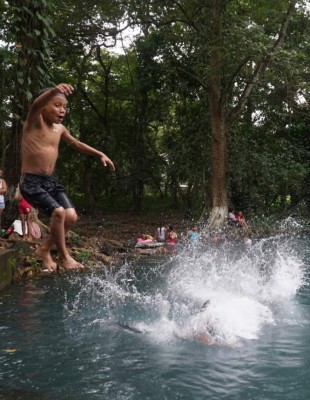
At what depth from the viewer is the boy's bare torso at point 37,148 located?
4.43 meters

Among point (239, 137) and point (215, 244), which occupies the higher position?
point (239, 137)

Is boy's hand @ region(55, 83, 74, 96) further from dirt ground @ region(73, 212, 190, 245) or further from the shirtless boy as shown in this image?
dirt ground @ region(73, 212, 190, 245)

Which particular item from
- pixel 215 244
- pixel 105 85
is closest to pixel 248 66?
pixel 215 244

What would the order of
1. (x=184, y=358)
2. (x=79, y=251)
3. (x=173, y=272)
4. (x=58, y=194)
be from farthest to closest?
(x=79, y=251) < (x=173, y=272) < (x=184, y=358) < (x=58, y=194)

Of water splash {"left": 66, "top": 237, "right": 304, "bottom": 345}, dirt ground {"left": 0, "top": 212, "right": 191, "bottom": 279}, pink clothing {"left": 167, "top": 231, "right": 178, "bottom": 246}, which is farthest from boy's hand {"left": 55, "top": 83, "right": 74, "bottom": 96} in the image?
pink clothing {"left": 167, "top": 231, "right": 178, "bottom": 246}

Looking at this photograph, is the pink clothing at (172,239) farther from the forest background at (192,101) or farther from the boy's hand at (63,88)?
the boy's hand at (63,88)

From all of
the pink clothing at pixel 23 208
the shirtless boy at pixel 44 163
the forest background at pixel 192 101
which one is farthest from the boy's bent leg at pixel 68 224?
the pink clothing at pixel 23 208

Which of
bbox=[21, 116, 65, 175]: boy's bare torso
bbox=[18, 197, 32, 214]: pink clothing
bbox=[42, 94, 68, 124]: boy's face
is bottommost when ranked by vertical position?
bbox=[18, 197, 32, 214]: pink clothing

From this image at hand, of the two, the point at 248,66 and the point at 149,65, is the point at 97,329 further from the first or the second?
the point at 149,65

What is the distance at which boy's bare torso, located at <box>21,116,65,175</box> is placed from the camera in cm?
443

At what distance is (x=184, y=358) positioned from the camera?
213 inches

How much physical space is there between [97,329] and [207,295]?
261 cm

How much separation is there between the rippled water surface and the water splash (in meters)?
0.02

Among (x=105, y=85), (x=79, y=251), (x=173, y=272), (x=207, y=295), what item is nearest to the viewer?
(x=207, y=295)
